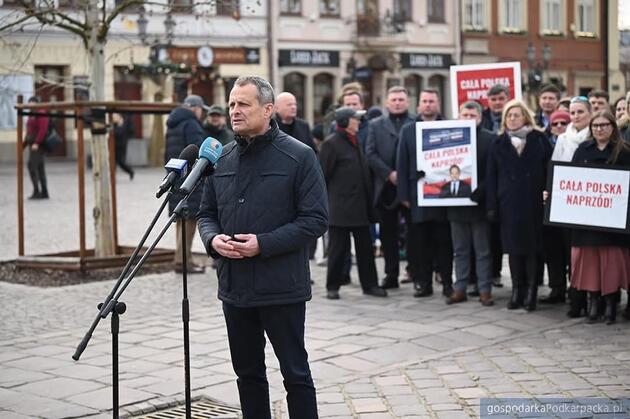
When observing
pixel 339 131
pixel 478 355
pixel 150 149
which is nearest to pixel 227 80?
pixel 150 149

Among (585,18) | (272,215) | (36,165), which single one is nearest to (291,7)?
(585,18)

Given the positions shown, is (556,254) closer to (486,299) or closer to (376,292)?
(486,299)

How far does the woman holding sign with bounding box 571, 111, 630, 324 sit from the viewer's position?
374 inches

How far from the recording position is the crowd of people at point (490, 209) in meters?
9.63

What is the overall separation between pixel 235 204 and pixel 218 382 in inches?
93.5

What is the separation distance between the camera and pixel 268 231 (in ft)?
18.1

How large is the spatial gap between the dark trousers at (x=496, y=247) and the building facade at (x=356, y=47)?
30436 mm

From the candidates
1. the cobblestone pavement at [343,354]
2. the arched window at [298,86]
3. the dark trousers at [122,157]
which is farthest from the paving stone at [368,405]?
the arched window at [298,86]

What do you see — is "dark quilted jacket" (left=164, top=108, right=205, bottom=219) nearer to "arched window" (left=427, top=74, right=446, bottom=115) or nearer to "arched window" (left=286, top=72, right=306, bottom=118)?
"arched window" (left=286, top=72, right=306, bottom=118)

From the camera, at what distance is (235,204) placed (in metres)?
5.59

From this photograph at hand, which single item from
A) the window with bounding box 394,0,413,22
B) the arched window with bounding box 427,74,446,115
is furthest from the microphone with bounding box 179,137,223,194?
the arched window with bounding box 427,74,446,115

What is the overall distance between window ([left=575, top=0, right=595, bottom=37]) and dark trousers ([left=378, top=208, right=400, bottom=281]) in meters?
41.5

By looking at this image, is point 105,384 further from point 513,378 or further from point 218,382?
point 513,378

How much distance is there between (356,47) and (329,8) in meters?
1.91
